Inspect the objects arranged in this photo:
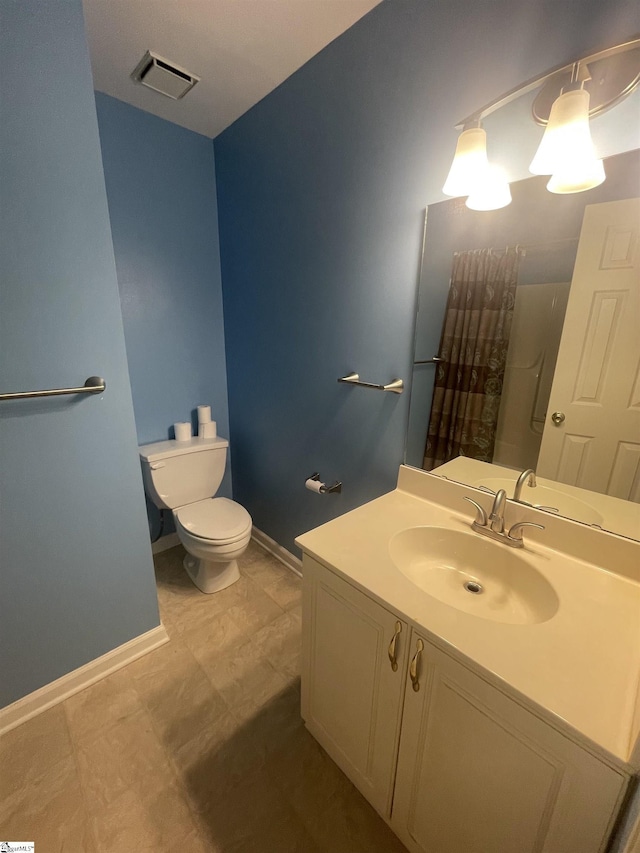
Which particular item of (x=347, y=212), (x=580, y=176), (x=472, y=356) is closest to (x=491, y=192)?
(x=580, y=176)

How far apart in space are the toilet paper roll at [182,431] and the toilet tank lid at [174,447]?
1.2 inches

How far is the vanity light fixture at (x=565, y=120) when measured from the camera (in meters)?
0.81

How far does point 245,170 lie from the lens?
5.99ft

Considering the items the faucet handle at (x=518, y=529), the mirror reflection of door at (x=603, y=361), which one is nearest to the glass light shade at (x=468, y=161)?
the mirror reflection of door at (x=603, y=361)

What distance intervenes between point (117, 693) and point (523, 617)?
1529 mm

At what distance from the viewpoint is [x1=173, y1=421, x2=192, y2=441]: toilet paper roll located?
6.94ft

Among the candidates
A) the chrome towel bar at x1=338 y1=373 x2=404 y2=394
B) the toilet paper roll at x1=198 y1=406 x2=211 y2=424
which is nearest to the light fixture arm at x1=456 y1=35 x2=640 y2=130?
the chrome towel bar at x1=338 y1=373 x2=404 y2=394

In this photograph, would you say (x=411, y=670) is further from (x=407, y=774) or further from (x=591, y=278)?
(x=591, y=278)

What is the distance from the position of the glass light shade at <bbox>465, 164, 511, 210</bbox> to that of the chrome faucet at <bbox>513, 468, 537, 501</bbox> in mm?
797

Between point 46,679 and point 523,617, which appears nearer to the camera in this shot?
point 523,617

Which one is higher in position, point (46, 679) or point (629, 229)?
point (629, 229)

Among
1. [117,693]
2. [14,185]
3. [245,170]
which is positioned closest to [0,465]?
[14,185]

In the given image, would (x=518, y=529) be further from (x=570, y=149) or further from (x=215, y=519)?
(x=215, y=519)

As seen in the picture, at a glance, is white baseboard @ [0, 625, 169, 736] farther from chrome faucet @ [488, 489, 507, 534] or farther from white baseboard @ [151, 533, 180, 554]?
chrome faucet @ [488, 489, 507, 534]
